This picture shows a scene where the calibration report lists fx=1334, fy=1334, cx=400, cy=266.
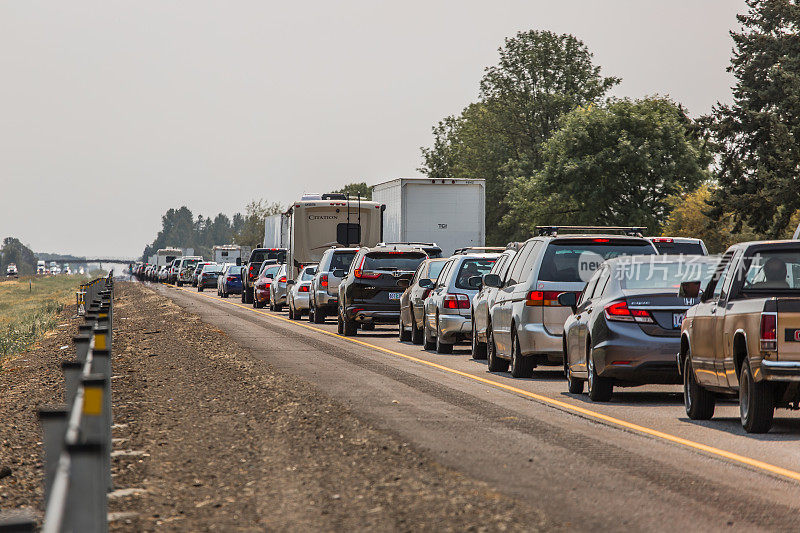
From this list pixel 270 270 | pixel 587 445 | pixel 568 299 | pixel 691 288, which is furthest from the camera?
pixel 270 270

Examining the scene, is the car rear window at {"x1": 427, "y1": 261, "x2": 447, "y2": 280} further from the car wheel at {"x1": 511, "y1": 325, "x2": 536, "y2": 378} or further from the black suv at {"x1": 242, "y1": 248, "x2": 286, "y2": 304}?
the black suv at {"x1": 242, "y1": 248, "x2": 286, "y2": 304}

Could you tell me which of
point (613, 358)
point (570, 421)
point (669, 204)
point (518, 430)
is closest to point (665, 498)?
point (518, 430)

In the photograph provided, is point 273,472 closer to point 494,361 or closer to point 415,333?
point 494,361

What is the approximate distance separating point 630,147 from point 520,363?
5790cm

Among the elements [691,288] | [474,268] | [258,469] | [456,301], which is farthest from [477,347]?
[258,469]

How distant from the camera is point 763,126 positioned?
178 ft

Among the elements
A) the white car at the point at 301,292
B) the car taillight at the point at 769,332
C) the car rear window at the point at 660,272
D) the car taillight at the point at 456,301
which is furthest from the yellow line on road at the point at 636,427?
the white car at the point at 301,292

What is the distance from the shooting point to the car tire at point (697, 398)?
1288cm

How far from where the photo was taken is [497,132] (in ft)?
314

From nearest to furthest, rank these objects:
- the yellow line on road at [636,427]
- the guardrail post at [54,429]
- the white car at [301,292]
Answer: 1. the guardrail post at [54,429]
2. the yellow line on road at [636,427]
3. the white car at [301,292]

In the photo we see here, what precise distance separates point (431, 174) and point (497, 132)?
22025mm

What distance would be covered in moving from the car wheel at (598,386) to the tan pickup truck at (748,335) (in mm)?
1220

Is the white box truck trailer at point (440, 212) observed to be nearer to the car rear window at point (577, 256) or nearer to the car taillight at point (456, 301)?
the car taillight at point (456, 301)

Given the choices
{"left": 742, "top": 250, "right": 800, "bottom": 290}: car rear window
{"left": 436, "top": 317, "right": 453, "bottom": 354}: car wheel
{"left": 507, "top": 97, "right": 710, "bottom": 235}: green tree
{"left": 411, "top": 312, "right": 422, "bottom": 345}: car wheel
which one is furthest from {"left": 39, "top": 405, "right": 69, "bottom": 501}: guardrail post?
{"left": 507, "top": 97, "right": 710, "bottom": 235}: green tree
